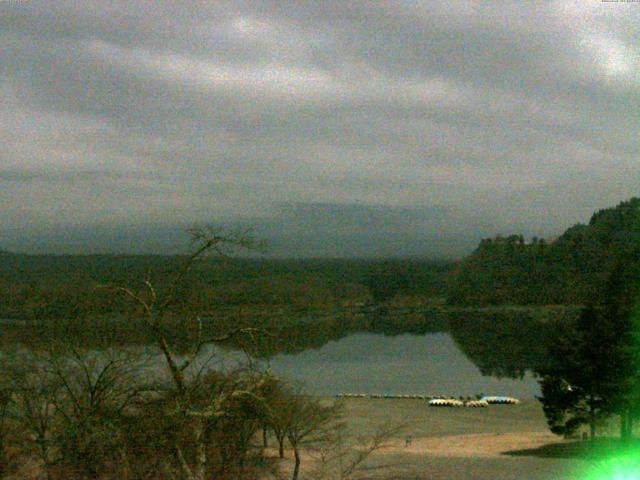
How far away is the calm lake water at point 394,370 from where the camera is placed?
53.5 metres

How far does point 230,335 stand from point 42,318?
382 inches

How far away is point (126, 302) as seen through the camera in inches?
423

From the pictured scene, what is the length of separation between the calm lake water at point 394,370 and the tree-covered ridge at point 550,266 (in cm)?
4821

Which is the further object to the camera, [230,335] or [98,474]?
[98,474]

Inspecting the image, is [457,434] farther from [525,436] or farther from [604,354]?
[604,354]

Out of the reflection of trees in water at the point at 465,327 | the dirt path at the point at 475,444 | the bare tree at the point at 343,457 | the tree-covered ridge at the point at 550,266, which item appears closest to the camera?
the bare tree at the point at 343,457

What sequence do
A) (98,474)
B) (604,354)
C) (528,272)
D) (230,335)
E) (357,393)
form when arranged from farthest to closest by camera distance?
(528,272) → (357,393) → (604,354) → (98,474) → (230,335)

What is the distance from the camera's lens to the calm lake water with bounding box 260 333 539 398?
5347 centimetres

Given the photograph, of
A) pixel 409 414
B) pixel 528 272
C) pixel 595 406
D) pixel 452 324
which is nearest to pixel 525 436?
pixel 595 406

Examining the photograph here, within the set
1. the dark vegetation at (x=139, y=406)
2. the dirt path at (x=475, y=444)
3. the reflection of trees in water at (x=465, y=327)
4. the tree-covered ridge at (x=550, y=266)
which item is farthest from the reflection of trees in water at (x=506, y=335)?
the dark vegetation at (x=139, y=406)

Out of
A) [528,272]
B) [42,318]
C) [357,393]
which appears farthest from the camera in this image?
[528,272]

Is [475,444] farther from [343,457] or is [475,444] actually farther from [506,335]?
[506,335]

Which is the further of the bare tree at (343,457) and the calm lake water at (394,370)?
the calm lake water at (394,370)

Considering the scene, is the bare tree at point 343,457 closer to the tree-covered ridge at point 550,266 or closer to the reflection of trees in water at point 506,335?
the reflection of trees in water at point 506,335
